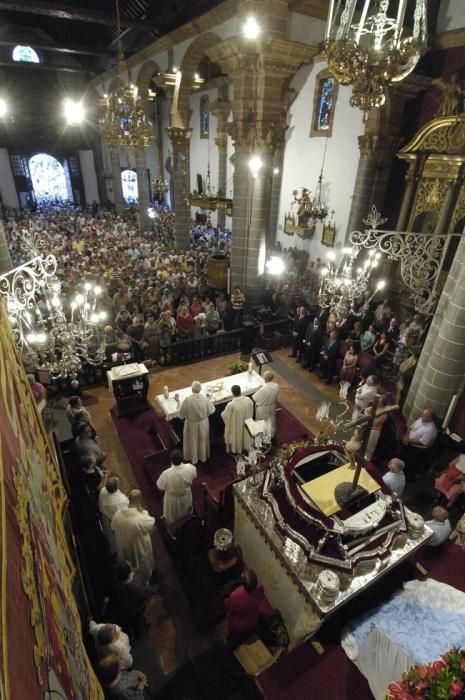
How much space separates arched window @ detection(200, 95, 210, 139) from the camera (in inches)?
920

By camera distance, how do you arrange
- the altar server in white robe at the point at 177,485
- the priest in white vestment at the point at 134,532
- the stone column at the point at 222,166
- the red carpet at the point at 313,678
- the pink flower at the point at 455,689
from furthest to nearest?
the stone column at the point at 222,166, the altar server in white robe at the point at 177,485, the priest in white vestment at the point at 134,532, the red carpet at the point at 313,678, the pink flower at the point at 455,689

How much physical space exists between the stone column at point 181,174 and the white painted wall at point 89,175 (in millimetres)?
17541

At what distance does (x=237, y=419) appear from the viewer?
692 centimetres

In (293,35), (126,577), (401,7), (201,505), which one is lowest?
(201,505)

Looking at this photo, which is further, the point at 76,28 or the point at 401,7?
the point at 76,28

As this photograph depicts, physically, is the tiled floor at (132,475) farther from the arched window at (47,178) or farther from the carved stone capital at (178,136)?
the arched window at (47,178)

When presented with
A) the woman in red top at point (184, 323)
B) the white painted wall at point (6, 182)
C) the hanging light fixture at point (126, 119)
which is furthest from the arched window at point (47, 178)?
the woman in red top at point (184, 323)

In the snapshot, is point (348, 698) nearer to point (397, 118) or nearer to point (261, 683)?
point (261, 683)

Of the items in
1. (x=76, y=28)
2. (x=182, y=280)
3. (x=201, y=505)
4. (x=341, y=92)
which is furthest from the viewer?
(x=76, y=28)

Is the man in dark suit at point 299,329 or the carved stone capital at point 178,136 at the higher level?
the carved stone capital at point 178,136

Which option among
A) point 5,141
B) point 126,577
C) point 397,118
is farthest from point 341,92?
point 5,141

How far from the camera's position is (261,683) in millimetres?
3682

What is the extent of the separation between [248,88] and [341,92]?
19.7 feet

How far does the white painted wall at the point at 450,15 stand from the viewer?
947cm
